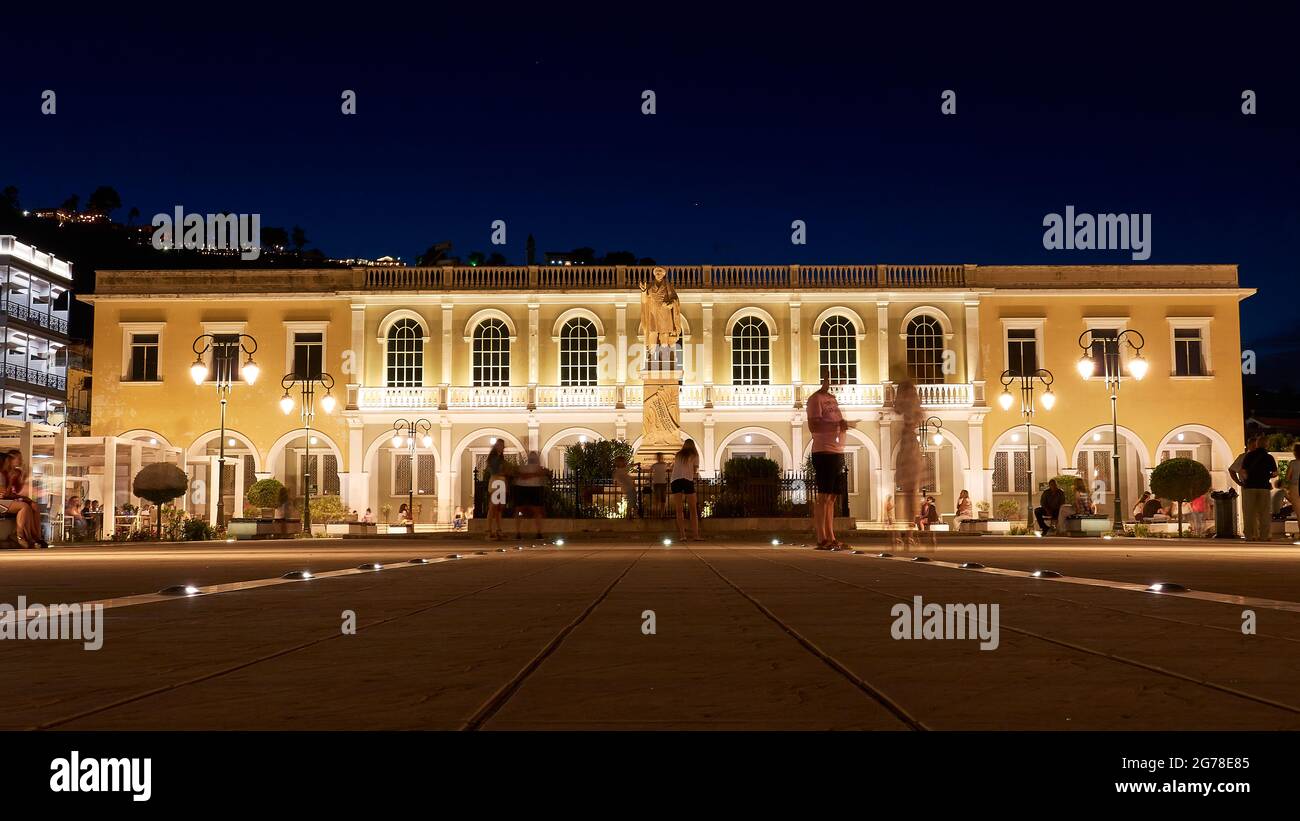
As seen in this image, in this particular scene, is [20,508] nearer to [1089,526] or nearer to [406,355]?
[1089,526]

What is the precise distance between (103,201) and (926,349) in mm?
88981

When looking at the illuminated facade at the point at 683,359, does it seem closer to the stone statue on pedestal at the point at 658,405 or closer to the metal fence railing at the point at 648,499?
the metal fence railing at the point at 648,499

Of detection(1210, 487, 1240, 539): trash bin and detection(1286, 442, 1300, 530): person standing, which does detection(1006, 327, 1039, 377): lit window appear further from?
detection(1286, 442, 1300, 530): person standing

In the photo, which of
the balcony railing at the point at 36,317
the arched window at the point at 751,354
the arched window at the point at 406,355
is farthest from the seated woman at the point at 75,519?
the balcony railing at the point at 36,317

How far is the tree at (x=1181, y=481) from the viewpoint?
2580 cm

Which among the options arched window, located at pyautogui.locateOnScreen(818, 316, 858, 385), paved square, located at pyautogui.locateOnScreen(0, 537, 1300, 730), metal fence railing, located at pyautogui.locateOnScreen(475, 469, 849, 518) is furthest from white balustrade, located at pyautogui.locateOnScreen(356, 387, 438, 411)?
paved square, located at pyautogui.locateOnScreen(0, 537, 1300, 730)

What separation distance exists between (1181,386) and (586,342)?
1961 centimetres

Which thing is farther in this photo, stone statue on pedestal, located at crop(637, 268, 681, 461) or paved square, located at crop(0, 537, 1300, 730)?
stone statue on pedestal, located at crop(637, 268, 681, 461)

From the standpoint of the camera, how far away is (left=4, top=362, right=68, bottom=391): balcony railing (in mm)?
52469

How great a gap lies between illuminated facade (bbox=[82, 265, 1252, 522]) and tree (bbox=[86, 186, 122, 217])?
240 feet

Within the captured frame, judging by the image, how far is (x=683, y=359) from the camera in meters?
40.0
